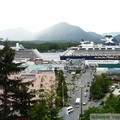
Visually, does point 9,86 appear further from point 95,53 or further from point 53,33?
point 53,33

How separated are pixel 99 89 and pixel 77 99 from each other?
2.60ft

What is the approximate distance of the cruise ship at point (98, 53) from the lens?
18.6m

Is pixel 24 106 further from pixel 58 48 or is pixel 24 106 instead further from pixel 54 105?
pixel 58 48

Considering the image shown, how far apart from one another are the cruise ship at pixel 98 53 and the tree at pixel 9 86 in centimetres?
1479

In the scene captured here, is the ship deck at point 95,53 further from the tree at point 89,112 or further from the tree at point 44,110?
the tree at point 44,110

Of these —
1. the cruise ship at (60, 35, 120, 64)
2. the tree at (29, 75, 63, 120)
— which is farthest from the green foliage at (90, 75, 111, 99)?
the cruise ship at (60, 35, 120, 64)

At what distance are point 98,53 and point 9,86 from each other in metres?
16.4

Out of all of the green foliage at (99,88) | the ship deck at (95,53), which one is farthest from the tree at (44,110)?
the ship deck at (95,53)

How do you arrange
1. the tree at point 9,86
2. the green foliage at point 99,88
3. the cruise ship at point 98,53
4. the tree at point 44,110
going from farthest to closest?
the cruise ship at point 98,53 < the green foliage at point 99,88 < the tree at point 44,110 < the tree at point 9,86

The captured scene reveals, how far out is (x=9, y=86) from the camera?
366 cm

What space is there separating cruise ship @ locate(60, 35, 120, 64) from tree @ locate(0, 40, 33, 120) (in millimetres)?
14788

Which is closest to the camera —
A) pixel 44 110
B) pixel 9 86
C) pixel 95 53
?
pixel 9 86

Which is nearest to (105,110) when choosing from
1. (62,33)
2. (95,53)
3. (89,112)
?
(89,112)

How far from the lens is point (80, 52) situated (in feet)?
66.2
